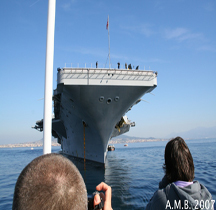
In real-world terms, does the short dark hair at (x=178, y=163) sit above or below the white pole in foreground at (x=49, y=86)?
below

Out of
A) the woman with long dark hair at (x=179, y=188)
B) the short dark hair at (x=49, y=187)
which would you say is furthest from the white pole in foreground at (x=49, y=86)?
the short dark hair at (x=49, y=187)

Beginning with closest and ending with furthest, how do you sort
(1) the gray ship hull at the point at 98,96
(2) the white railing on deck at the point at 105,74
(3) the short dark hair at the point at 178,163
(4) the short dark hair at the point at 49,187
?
(4) the short dark hair at the point at 49,187, (3) the short dark hair at the point at 178,163, (2) the white railing on deck at the point at 105,74, (1) the gray ship hull at the point at 98,96

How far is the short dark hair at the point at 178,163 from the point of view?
5.30 ft

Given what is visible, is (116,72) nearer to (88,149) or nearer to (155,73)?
(155,73)

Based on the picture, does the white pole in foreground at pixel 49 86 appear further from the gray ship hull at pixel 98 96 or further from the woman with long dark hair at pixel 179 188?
the gray ship hull at pixel 98 96

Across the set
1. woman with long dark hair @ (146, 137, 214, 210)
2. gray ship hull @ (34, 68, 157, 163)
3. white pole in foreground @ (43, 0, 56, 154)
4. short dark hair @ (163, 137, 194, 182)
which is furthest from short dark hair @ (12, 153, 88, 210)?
gray ship hull @ (34, 68, 157, 163)

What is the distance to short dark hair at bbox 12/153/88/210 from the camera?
811 millimetres

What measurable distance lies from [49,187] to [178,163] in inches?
46.1

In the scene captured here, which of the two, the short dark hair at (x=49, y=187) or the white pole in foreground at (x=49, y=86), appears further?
the white pole in foreground at (x=49, y=86)

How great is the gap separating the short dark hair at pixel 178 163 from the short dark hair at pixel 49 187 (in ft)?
3.27

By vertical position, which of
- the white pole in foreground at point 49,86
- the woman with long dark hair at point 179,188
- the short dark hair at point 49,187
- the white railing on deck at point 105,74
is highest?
the white railing on deck at point 105,74

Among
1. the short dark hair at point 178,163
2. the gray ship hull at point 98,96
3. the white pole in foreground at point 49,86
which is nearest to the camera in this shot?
the short dark hair at point 178,163

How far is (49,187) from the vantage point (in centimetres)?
82

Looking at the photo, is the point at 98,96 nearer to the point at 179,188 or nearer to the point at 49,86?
the point at 49,86
